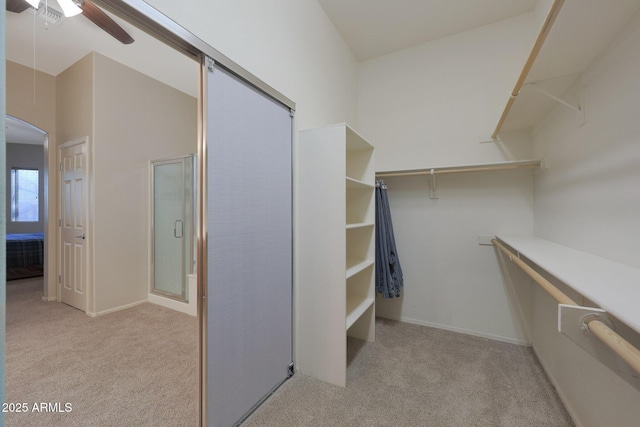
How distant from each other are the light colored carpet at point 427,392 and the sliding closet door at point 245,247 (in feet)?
0.89

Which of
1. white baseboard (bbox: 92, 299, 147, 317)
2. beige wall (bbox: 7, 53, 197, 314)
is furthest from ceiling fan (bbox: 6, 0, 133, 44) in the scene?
white baseboard (bbox: 92, 299, 147, 317)

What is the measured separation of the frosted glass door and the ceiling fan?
1123 mm

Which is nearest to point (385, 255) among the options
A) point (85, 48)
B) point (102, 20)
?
point (102, 20)

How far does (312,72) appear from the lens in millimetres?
2121

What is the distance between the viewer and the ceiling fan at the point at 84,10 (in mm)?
1525

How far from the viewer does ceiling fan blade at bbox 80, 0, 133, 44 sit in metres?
1.66

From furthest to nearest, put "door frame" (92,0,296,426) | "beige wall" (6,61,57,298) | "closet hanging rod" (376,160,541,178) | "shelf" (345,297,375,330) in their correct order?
"beige wall" (6,61,57,298) → "closet hanging rod" (376,160,541,178) → "shelf" (345,297,375,330) → "door frame" (92,0,296,426)

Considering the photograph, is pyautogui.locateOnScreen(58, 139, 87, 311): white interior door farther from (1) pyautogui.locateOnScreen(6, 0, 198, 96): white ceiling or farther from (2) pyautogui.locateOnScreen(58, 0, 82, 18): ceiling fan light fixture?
(2) pyautogui.locateOnScreen(58, 0, 82, 18): ceiling fan light fixture

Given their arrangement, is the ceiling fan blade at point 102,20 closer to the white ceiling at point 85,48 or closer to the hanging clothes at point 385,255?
the white ceiling at point 85,48

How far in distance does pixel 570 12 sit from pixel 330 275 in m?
1.72

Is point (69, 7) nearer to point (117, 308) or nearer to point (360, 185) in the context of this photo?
point (360, 185)

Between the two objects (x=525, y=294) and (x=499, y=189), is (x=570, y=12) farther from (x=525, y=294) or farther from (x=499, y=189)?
(x=525, y=294)

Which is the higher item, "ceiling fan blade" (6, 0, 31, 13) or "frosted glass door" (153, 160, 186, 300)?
"ceiling fan blade" (6, 0, 31, 13)

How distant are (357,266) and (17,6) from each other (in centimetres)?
305
